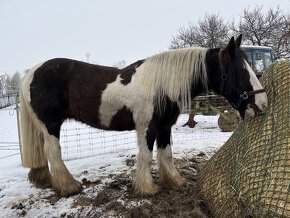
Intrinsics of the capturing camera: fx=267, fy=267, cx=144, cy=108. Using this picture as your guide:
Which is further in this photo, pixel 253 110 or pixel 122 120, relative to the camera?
pixel 122 120

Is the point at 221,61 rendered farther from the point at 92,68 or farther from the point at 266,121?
the point at 92,68

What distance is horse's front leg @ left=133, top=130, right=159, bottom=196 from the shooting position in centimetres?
317

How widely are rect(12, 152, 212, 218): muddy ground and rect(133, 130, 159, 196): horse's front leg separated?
0.29 feet

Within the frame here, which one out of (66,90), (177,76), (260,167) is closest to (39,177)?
(66,90)

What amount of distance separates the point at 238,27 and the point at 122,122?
25.2 meters

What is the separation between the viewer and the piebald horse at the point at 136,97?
9.72 feet

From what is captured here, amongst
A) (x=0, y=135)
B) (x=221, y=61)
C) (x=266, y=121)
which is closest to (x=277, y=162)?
(x=266, y=121)

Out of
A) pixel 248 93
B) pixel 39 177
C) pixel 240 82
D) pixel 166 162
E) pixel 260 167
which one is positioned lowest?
pixel 39 177

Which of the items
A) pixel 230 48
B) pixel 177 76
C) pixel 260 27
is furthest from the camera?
pixel 260 27

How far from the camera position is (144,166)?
323cm

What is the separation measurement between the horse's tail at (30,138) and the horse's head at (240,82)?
2.45 m

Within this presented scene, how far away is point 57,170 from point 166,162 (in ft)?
4.66

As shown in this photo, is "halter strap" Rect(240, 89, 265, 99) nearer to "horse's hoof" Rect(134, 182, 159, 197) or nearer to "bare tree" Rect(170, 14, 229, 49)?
"horse's hoof" Rect(134, 182, 159, 197)

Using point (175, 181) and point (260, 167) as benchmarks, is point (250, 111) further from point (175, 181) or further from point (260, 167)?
point (175, 181)
